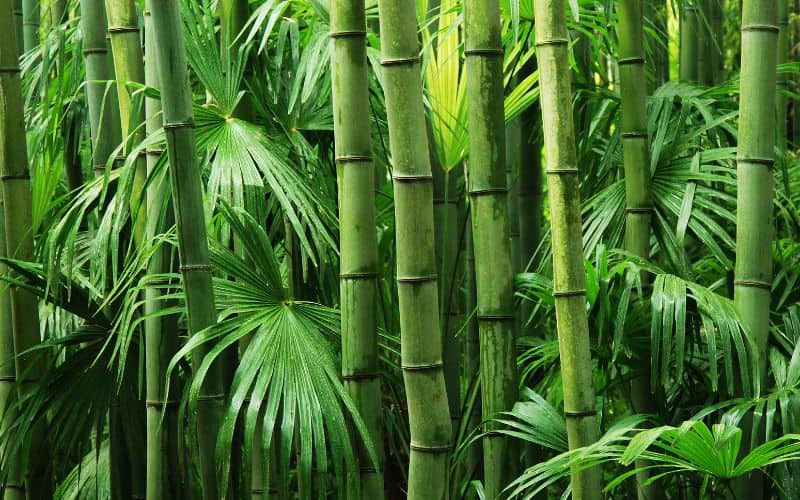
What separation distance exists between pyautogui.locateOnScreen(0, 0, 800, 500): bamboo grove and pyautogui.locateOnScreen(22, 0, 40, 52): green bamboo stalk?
45 centimetres

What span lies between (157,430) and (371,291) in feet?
1.48

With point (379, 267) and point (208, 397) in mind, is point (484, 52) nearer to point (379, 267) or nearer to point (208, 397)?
point (379, 267)

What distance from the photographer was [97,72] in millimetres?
1805

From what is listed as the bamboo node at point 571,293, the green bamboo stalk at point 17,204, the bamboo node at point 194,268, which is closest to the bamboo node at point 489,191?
the bamboo node at point 571,293

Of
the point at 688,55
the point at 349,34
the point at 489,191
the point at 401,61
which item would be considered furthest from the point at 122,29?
the point at 688,55

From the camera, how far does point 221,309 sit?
148cm

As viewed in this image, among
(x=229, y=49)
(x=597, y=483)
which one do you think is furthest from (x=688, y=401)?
(x=229, y=49)

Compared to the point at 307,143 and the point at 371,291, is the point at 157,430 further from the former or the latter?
the point at 307,143

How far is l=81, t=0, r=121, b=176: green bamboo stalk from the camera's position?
1780 mm

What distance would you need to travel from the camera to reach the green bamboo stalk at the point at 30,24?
2359 millimetres

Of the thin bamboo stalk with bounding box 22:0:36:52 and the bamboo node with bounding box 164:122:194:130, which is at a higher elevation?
the thin bamboo stalk with bounding box 22:0:36:52

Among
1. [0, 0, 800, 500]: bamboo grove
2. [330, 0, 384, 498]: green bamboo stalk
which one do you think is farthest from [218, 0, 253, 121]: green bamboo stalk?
[330, 0, 384, 498]: green bamboo stalk

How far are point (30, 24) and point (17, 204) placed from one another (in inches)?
32.4

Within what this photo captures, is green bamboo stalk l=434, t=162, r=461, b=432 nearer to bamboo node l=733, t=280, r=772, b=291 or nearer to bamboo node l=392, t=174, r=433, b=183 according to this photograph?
bamboo node l=392, t=174, r=433, b=183
